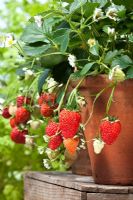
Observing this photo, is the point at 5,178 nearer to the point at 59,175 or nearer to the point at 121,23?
the point at 59,175

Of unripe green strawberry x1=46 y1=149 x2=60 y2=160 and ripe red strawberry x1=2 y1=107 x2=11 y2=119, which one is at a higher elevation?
ripe red strawberry x1=2 y1=107 x2=11 y2=119

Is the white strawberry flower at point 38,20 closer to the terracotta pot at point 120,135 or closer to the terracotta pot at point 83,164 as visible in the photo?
the terracotta pot at point 120,135

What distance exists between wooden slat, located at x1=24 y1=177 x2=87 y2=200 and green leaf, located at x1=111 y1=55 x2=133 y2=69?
0.29m

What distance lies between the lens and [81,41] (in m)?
1.41

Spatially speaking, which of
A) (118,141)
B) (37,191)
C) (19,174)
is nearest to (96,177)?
(118,141)

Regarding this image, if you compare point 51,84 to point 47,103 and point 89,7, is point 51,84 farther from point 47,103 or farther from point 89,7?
point 89,7

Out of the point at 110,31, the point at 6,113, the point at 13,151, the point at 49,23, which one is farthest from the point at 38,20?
the point at 13,151

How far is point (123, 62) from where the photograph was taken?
1293mm

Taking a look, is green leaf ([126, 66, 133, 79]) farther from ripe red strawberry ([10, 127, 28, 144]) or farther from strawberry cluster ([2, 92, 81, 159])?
ripe red strawberry ([10, 127, 28, 144])

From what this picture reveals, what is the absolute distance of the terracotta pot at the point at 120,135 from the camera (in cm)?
134

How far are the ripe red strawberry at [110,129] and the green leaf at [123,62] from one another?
0.37 ft

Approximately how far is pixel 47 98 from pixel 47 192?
0.26 metres

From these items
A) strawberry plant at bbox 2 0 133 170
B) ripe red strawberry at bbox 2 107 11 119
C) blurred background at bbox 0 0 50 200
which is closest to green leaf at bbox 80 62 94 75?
strawberry plant at bbox 2 0 133 170

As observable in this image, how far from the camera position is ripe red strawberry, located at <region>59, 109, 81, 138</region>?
1.26 m
